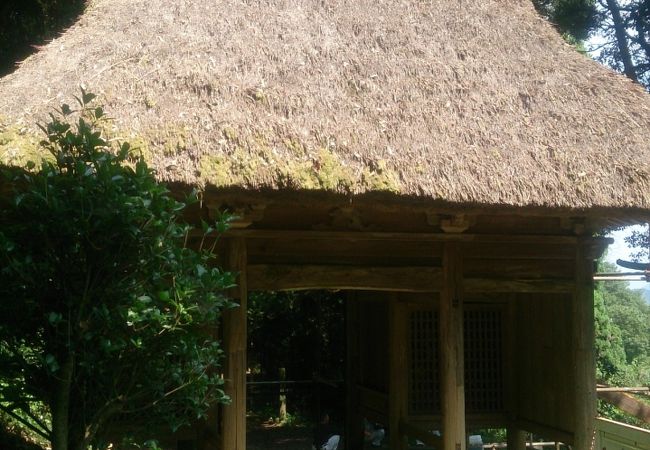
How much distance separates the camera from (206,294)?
3.56m

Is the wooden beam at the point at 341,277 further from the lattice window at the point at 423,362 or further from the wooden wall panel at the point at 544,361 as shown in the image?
the lattice window at the point at 423,362

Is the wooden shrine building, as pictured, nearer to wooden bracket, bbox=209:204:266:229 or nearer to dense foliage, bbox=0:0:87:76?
wooden bracket, bbox=209:204:266:229

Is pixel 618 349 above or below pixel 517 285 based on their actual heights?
below

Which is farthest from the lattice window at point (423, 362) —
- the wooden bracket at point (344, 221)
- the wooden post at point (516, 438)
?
the wooden bracket at point (344, 221)

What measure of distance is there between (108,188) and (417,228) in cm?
273

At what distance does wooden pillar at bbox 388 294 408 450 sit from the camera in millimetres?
7043

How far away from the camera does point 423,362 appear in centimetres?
717

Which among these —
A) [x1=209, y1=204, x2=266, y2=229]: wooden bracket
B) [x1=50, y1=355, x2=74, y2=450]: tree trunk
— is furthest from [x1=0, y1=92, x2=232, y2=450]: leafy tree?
[x1=209, y1=204, x2=266, y2=229]: wooden bracket

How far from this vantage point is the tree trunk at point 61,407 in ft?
11.1

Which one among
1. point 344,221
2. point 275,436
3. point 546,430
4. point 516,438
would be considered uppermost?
point 344,221

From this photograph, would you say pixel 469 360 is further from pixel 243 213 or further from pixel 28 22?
pixel 28 22

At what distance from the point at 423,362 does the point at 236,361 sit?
9.38ft

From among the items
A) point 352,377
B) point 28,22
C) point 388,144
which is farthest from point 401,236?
point 28,22

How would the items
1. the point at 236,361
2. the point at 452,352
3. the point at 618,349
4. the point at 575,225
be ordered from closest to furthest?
the point at 236,361 < the point at 452,352 < the point at 575,225 < the point at 618,349
